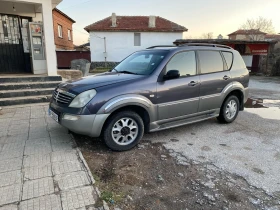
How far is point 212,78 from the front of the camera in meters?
4.62

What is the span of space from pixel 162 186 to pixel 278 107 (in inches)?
252

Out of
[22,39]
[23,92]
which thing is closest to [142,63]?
[23,92]

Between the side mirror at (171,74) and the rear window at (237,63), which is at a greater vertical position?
the rear window at (237,63)

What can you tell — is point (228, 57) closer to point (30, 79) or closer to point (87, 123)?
point (87, 123)

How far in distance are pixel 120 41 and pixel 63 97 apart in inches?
891

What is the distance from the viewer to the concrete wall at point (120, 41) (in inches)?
976

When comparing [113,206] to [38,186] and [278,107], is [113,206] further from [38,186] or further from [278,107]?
[278,107]

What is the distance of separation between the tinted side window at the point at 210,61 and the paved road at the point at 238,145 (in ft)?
4.46

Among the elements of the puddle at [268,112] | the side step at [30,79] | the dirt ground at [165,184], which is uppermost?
the side step at [30,79]

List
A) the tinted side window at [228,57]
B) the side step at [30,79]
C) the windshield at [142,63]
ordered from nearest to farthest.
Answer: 1. the windshield at [142,63]
2. the tinted side window at [228,57]
3. the side step at [30,79]

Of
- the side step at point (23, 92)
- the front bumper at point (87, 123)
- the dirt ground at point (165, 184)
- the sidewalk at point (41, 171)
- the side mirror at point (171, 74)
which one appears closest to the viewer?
the sidewalk at point (41, 171)

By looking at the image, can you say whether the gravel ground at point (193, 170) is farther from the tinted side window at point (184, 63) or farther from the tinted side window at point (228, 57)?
the tinted side window at point (228, 57)

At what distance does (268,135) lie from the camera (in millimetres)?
4648

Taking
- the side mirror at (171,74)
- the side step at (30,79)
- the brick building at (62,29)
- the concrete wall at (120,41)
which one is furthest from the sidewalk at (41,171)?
the concrete wall at (120,41)
